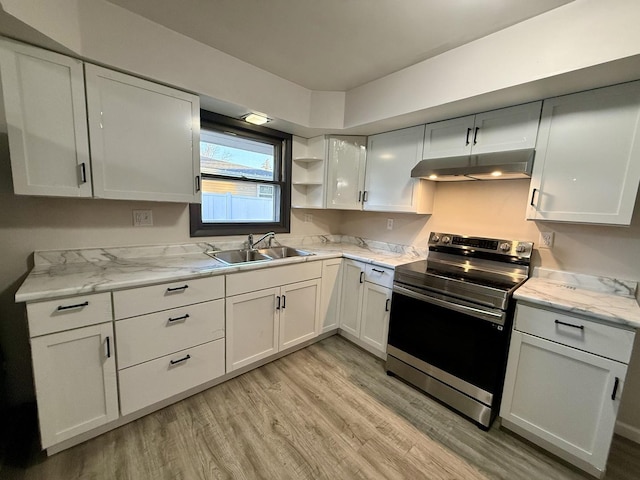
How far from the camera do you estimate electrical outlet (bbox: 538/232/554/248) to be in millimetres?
1816

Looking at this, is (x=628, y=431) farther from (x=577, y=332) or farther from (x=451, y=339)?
(x=451, y=339)

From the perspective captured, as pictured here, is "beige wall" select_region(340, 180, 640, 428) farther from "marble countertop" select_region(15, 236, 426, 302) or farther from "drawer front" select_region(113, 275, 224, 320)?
"drawer front" select_region(113, 275, 224, 320)

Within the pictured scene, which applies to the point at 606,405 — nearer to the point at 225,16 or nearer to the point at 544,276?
the point at 544,276

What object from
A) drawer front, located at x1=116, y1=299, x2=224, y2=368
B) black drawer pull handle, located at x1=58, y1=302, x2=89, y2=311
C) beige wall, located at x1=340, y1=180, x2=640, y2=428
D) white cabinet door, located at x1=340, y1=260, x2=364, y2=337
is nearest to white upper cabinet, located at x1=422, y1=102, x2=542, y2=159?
beige wall, located at x1=340, y1=180, x2=640, y2=428

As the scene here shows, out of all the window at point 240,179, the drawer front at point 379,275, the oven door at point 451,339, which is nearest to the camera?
the oven door at point 451,339

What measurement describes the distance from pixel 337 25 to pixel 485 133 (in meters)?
1.24

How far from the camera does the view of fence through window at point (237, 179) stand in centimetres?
230

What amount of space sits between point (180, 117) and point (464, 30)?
1.88 m

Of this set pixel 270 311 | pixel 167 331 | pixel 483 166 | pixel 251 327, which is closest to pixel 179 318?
pixel 167 331

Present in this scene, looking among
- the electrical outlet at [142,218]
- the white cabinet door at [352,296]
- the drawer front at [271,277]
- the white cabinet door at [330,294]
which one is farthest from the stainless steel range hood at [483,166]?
the electrical outlet at [142,218]

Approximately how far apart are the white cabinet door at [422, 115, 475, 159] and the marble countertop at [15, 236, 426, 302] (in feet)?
3.11

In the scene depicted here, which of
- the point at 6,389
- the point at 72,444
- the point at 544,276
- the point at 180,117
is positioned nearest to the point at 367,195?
the point at 544,276

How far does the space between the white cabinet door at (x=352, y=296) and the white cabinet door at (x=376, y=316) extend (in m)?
0.06

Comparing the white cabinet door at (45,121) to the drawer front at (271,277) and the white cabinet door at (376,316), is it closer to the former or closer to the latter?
the drawer front at (271,277)
